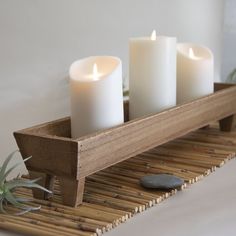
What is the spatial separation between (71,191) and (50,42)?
0.96ft

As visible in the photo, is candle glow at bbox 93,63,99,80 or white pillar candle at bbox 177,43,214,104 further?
white pillar candle at bbox 177,43,214,104

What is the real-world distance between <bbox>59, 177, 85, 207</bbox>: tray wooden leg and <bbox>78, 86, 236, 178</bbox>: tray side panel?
0.04ft

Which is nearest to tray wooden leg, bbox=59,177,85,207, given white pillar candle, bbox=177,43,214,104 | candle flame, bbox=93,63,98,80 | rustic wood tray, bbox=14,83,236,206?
rustic wood tray, bbox=14,83,236,206

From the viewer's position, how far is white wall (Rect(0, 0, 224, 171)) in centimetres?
67

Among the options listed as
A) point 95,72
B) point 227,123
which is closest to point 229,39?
point 227,123

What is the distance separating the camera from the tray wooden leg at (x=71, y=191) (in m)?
0.50

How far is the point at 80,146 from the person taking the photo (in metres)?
0.49

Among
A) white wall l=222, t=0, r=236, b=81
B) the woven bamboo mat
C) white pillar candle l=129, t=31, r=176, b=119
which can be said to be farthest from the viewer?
white wall l=222, t=0, r=236, b=81

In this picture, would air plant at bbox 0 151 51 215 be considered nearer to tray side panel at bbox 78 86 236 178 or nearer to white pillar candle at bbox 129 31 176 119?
tray side panel at bbox 78 86 236 178

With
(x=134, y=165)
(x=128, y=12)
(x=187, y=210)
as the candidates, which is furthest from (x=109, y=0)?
A: (x=187, y=210)

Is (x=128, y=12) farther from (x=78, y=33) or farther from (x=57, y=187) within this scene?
(x=57, y=187)

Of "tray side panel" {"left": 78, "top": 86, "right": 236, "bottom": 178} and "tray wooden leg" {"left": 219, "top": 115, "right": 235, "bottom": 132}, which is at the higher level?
"tray side panel" {"left": 78, "top": 86, "right": 236, "bottom": 178}

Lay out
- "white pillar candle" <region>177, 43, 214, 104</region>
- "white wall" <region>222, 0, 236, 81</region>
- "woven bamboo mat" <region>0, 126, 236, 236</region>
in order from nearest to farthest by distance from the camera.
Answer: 1. "woven bamboo mat" <region>0, 126, 236, 236</region>
2. "white pillar candle" <region>177, 43, 214, 104</region>
3. "white wall" <region>222, 0, 236, 81</region>

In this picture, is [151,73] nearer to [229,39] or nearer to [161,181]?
[161,181]
